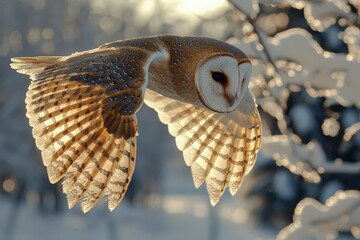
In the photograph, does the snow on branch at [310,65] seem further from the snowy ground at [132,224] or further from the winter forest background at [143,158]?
the snowy ground at [132,224]

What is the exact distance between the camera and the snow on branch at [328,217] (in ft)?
14.0

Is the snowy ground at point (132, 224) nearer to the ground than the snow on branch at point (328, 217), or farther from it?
nearer to the ground

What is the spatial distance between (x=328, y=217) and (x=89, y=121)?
149cm

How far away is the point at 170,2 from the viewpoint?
1005 inches

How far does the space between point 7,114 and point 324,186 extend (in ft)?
28.7

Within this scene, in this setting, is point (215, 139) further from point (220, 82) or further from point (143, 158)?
point (143, 158)

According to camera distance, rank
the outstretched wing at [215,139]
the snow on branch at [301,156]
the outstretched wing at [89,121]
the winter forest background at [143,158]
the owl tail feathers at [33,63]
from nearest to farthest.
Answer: the outstretched wing at [89,121] < the owl tail feathers at [33,63] < the outstretched wing at [215,139] < the snow on branch at [301,156] < the winter forest background at [143,158]

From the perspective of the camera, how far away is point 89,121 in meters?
3.25

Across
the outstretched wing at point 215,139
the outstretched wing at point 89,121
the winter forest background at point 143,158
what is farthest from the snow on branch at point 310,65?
the winter forest background at point 143,158

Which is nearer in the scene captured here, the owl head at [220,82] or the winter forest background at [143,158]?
the owl head at [220,82]

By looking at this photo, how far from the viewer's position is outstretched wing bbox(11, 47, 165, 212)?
10.4ft

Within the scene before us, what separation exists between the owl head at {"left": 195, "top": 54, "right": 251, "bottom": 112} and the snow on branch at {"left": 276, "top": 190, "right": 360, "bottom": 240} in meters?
0.98

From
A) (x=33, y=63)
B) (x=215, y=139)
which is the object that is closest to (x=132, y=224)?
(x=215, y=139)

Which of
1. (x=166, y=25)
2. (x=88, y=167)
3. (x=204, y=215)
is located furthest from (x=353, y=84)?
(x=204, y=215)
